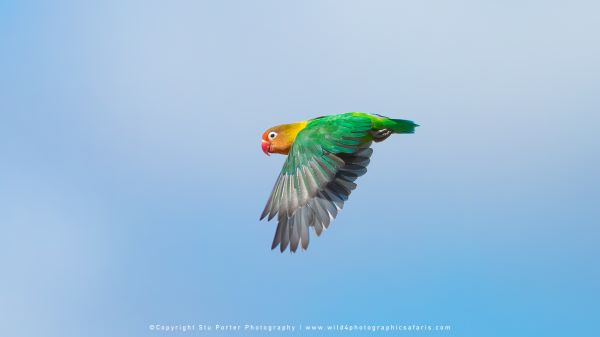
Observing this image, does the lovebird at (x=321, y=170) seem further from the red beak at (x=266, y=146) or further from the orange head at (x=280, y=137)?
the red beak at (x=266, y=146)

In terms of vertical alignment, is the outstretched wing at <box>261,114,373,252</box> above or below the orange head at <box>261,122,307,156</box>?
below

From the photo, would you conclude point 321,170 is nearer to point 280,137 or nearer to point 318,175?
point 318,175

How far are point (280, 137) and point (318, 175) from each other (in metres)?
2.11

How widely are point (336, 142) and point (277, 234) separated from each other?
5.33ft

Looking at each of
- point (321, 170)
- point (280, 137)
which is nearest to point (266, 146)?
point (280, 137)

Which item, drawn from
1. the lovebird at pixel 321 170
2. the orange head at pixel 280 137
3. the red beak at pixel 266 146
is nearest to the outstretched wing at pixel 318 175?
the lovebird at pixel 321 170

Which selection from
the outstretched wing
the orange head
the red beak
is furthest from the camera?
the red beak

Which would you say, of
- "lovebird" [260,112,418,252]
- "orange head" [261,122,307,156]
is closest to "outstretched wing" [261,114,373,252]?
"lovebird" [260,112,418,252]

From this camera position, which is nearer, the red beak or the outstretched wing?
the outstretched wing

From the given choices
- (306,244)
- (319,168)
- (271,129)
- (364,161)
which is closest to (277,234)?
(306,244)

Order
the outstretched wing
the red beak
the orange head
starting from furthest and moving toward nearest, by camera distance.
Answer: the red beak, the orange head, the outstretched wing

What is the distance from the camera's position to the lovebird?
10.6 m

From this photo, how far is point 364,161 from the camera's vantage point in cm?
1140

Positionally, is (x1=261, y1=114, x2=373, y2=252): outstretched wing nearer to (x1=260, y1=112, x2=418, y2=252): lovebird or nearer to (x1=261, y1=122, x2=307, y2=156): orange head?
(x1=260, y1=112, x2=418, y2=252): lovebird
